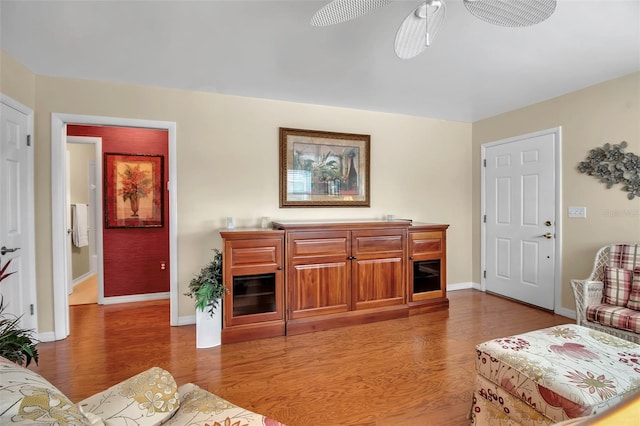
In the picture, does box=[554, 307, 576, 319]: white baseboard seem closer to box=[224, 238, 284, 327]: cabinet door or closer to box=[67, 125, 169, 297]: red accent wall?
box=[224, 238, 284, 327]: cabinet door

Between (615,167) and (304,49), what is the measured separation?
10.4ft

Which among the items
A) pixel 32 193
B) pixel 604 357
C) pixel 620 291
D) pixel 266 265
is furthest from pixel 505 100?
pixel 32 193

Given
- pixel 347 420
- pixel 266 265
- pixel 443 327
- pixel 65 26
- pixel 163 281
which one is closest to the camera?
pixel 347 420

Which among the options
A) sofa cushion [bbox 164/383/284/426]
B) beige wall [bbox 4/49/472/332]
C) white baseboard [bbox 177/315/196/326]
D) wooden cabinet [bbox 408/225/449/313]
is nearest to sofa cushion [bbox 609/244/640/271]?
wooden cabinet [bbox 408/225/449/313]

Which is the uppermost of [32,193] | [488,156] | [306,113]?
[306,113]

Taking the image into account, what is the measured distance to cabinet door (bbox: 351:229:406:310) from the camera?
328cm

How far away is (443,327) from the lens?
316 centimetres

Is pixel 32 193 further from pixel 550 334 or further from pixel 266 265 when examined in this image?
pixel 550 334

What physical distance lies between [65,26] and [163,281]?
10.5ft

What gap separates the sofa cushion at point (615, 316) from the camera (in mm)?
2281

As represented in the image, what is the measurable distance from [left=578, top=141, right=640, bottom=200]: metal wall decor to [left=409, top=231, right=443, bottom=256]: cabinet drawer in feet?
5.32

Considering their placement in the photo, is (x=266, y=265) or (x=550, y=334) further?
(x=266, y=265)

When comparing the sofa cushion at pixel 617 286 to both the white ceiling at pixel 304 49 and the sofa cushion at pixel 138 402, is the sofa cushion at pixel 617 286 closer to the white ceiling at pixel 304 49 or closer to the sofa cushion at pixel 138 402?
the white ceiling at pixel 304 49

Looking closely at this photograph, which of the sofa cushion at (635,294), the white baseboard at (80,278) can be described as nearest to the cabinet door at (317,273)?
the sofa cushion at (635,294)
